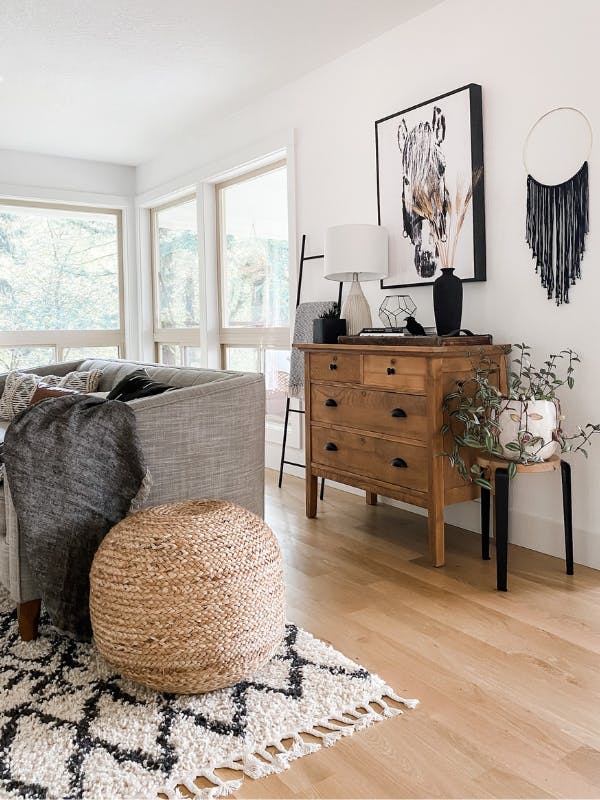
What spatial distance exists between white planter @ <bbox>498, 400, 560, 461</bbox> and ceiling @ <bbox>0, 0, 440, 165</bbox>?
201cm

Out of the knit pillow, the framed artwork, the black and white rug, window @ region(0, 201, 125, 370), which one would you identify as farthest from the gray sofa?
window @ region(0, 201, 125, 370)

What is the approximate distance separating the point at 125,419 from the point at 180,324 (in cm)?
416

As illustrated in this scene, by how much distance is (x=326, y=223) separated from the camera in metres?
4.07

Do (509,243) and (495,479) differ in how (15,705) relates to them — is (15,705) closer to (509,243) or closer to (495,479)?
(495,479)

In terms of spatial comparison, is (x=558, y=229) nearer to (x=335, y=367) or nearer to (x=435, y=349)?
(x=435, y=349)

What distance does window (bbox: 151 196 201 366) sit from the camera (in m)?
5.88

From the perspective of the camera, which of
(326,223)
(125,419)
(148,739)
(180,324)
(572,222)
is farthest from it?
(180,324)

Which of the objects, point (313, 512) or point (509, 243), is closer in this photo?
point (509, 243)

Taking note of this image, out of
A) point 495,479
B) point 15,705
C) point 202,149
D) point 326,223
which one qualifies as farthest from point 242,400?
point 202,149

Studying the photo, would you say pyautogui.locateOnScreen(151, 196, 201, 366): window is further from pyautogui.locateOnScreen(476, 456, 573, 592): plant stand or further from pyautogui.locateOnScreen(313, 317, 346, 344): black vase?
pyautogui.locateOnScreen(476, 456, 573, 592): plant stand

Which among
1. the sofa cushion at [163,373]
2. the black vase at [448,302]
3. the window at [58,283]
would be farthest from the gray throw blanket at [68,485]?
the window at [58,283]

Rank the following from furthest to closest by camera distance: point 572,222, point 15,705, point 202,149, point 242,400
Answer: point 202,149
point 572,222
point 242,400
point 15,705

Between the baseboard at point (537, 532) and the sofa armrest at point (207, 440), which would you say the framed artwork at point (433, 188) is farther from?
the sofa armrest at point (207, 440)

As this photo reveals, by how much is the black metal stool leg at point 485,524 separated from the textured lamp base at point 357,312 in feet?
3.39
